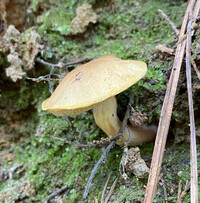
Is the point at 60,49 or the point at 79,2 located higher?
the point at 79,2

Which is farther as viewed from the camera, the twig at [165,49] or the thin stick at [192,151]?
the twig at [165,49]

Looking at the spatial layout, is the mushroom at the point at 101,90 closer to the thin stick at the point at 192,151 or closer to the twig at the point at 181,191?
the thin stick at the point at 192,151

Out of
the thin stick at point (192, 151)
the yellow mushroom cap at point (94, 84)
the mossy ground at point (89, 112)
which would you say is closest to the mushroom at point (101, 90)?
the yellow mushroom cap at point (94, 84)

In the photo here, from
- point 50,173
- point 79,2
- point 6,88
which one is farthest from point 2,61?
point 50,173

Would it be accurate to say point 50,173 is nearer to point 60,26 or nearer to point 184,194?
point 184,194

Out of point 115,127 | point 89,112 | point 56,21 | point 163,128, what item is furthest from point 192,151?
point 56,21

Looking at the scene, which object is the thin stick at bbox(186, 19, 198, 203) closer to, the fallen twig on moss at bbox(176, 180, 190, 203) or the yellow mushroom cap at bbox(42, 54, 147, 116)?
the fallen twig on moss at bbox(176, 180, 190, 203)

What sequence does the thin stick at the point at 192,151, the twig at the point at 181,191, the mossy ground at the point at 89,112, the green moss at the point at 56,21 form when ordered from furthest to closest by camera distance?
the green moss at the point at 56,21 → the mossy ground at the point at 89,112 → the twig at the point at 181,191 → the thin stick at the point at 192,151

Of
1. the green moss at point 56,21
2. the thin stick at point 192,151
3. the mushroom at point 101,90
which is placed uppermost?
the green moss at point 56,21

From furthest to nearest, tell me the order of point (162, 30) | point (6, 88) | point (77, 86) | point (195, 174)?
point (6, 88), point (162, 30), point (77, 86), point (195, 174)
